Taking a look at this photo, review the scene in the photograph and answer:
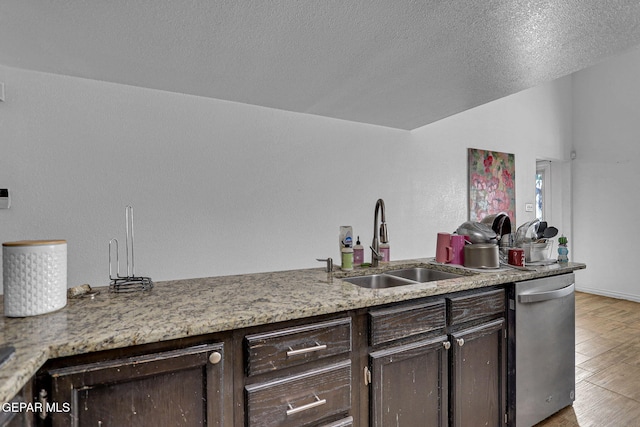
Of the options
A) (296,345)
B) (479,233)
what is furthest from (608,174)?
(296,345)

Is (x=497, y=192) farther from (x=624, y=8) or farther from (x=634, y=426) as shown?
(x=624, y=8)

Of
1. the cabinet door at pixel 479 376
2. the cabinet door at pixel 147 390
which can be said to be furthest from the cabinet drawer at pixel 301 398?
the cabinet door at pixel 479 376

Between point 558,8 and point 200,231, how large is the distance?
191 cm

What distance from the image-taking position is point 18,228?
1.48m

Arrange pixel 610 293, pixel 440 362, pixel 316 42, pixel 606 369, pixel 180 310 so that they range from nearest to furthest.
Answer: pixel 180 310 < pixel 316 42 < pixel 440 362 < pixel 606 369 < pixel 610 293

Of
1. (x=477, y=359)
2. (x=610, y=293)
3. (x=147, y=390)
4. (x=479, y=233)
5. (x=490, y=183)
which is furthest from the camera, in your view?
(x=610, y=293)

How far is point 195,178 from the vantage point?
1.85 metres

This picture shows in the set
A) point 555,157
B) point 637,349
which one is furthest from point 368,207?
point 555,157

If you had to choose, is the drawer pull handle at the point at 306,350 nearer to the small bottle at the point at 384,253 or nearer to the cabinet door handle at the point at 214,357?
the cabinet door handle at the point at 214,357

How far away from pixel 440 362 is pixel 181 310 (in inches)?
48.0

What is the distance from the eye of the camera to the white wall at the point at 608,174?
13.7 feet

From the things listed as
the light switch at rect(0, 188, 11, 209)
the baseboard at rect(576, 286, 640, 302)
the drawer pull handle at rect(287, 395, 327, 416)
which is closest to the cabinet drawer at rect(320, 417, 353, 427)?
the drawer pull handle at rect(287, 395, 327, 416)

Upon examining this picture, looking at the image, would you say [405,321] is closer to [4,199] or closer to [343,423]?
[343,423]

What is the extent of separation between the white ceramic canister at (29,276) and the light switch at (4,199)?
54 cm
